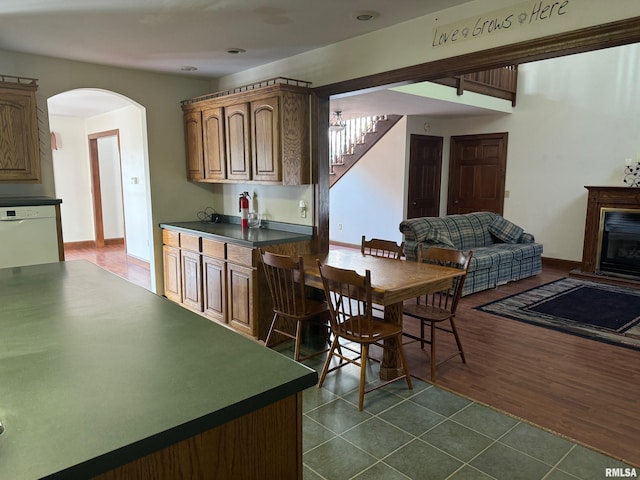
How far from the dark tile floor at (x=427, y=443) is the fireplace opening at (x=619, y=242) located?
4.55 m

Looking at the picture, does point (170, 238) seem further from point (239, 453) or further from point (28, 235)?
point (239, 453)

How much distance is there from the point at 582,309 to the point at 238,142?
391cm

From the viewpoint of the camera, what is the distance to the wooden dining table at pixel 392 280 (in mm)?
2557

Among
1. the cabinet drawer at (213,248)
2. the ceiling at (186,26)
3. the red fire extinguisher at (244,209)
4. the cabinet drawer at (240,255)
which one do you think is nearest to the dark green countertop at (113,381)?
the cabinet drawer at (240,255)

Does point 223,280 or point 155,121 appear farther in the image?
point 155,121

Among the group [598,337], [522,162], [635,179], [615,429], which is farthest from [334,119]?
[615,429]

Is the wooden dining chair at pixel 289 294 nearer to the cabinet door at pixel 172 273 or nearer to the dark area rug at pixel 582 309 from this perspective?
the cabinet door at pixel 172 273

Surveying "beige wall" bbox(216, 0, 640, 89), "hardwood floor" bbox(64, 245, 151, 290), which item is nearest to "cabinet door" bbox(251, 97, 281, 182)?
"beige wall" bbox(216, 0, 640, 89)

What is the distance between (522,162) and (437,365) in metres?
5.14

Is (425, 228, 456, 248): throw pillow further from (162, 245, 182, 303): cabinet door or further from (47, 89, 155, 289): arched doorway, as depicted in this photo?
(47, 89, 155, 289): arched doorway

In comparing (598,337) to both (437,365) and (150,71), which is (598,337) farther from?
(150,71)

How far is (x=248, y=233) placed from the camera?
154 inches

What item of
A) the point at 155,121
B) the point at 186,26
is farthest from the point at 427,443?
the point at 155,121

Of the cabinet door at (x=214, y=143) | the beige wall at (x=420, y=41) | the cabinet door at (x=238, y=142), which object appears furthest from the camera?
the cabinet door at (x=214, y=143)
